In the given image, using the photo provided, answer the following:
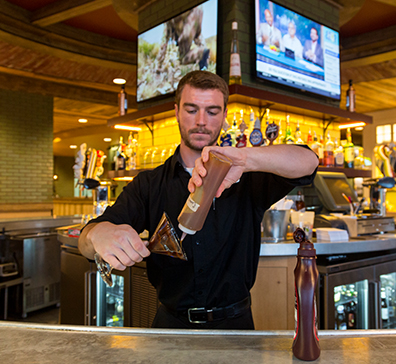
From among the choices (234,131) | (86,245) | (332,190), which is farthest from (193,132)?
(332,190)

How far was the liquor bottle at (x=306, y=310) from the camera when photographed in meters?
0.87

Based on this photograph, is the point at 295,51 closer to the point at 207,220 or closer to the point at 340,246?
the point at 340,246

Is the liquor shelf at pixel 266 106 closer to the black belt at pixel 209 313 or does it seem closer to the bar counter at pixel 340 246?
the bar counter at pixel 340 246

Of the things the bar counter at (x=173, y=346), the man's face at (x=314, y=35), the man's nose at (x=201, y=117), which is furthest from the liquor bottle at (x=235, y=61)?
the bar counter at (x=173, y=346)

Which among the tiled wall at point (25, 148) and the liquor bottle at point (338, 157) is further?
the tiled wall at point (25, 148)

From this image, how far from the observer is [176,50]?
3.68 meters

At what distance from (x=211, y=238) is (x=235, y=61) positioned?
194cm

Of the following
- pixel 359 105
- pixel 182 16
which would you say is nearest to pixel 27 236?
pixel 182 16

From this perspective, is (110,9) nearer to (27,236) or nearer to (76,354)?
(27,236)

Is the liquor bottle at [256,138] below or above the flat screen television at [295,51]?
below

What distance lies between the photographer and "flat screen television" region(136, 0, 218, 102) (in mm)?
3328

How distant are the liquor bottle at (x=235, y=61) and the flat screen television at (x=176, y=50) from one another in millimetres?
212

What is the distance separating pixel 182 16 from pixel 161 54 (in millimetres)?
445

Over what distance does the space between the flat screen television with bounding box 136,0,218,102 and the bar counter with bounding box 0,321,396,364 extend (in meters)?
2.64
